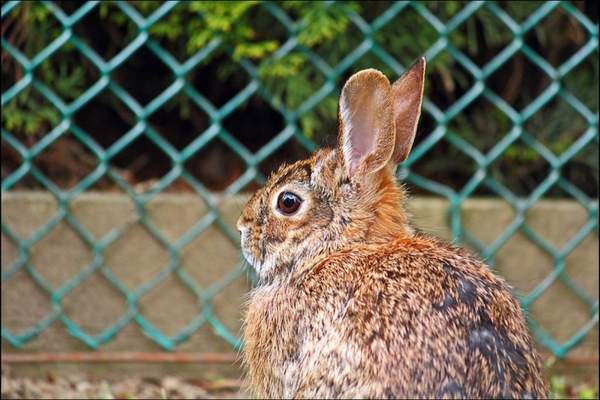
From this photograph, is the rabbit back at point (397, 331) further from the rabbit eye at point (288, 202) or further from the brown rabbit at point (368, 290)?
the rabbit eye at point (288, 202)

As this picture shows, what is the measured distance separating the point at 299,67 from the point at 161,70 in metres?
0.86

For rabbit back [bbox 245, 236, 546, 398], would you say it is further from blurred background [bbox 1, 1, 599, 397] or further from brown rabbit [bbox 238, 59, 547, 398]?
blurred background [bbox 1, 1, 599, 397]

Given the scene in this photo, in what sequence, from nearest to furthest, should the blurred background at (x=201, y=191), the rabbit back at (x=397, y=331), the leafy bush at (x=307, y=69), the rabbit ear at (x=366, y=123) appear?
the rabbit back at (x=397, y=331) → the rabbit ear at (x=366, y=123) → the blurred background at (x=201, y=191) → the leafy bush at (x=307, y=69)

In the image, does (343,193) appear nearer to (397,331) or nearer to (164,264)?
(397,331)

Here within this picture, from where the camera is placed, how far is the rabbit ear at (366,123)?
3.08m

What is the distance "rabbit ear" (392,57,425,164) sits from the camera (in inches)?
128

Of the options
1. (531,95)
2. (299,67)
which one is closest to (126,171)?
(299,67)

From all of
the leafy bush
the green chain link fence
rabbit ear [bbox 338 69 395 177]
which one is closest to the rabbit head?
rabbit ear [bbox 338 69 395 177]

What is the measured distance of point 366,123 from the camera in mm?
3160

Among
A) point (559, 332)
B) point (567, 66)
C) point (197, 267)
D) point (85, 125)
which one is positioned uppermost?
point (85, 125)

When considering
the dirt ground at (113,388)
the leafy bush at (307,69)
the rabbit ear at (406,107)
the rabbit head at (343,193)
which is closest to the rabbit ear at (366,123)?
the rabbit head at (343,193)

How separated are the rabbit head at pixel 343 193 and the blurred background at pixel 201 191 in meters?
0.92

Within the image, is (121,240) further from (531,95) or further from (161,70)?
(531,95)

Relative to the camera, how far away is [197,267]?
4.33m
